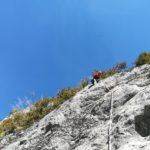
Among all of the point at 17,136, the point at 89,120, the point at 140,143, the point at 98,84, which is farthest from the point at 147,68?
the point at 140,143

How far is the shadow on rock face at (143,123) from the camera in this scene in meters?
11.6

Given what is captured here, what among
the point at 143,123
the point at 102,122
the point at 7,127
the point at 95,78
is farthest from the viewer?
the point at 7,127

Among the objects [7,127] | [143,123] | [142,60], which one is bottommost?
[143,123]

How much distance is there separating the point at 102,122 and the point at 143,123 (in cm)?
194

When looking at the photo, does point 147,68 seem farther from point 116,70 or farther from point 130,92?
point 116,70

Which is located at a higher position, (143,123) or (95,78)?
(95,78)

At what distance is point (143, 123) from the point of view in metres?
11.9

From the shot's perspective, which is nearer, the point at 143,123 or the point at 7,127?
the point at 143,123

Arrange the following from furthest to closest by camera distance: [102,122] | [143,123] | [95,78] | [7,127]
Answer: [7,127] → [95,78] → [102,122] → [143,123]

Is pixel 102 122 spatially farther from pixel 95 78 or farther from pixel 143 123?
pixel 95 78

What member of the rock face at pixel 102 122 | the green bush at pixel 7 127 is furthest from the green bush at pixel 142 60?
the green bush at pixel 7 127

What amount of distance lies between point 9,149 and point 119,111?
443cm

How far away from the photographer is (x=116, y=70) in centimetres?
2209

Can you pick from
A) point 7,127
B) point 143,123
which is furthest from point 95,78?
point 143,123
